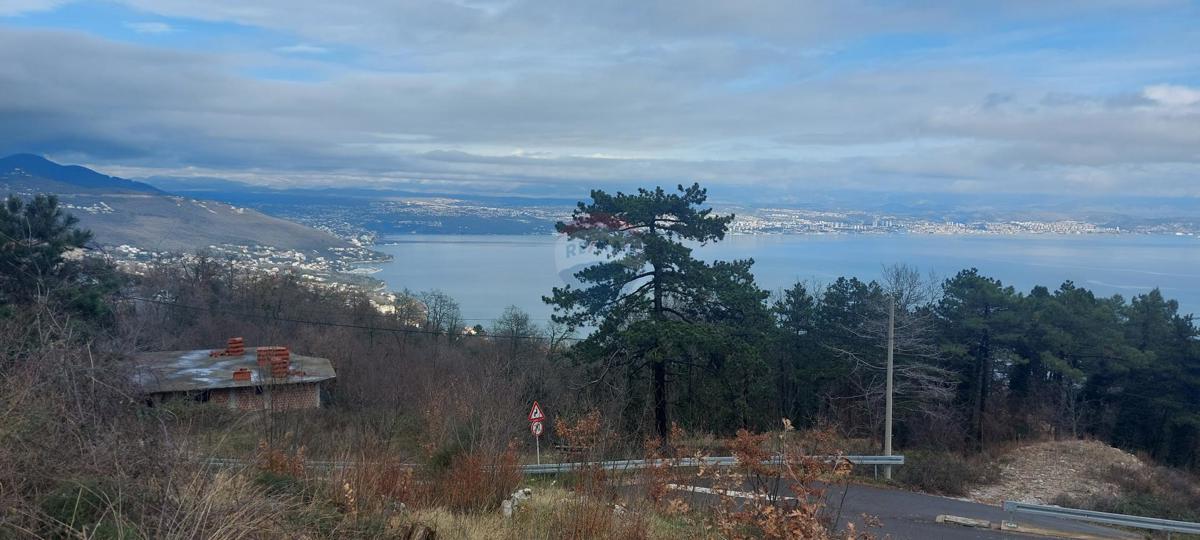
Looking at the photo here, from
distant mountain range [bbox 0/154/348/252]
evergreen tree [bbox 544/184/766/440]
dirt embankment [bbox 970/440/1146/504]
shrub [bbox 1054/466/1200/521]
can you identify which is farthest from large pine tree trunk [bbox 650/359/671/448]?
distant mountain range [bbox 0/154/348/252]

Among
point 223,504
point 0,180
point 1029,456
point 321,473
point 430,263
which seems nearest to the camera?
point 223,504

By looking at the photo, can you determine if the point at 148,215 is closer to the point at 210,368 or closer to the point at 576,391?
the point at 210,368

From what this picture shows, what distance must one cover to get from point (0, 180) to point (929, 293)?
150 ft

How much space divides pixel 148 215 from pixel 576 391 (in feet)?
115

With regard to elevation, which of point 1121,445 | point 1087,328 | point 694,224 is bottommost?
point 1121,445

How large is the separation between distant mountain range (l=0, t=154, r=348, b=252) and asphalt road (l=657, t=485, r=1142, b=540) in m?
35.4

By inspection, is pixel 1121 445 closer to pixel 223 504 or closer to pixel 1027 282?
pixel 1027 282

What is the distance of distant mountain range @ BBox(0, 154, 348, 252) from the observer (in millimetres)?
42594

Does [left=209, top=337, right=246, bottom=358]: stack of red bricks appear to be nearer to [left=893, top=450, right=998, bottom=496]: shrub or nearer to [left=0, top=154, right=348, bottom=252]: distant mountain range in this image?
[left=0, top=154, right=348, bottom=252]: distant mountain range

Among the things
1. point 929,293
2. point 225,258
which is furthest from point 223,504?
point 225,258

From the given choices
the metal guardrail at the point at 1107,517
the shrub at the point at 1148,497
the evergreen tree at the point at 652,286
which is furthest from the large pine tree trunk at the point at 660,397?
the metal guardrail at the point at 1107,517

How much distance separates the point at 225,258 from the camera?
43.7m

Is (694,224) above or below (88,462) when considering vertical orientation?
above

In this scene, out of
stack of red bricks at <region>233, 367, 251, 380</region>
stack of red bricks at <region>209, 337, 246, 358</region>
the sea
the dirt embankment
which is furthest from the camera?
the sea
